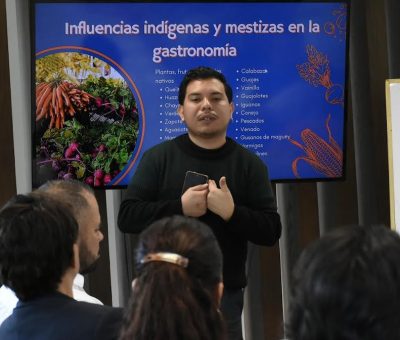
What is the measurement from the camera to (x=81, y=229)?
214 centimetres

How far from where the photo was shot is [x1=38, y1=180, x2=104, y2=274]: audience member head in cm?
208

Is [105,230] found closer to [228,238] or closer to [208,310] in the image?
[228,238]

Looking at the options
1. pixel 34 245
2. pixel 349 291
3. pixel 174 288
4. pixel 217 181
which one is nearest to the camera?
pixel 349 291

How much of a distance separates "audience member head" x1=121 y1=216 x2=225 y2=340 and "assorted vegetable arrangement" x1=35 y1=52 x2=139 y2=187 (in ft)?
7.00

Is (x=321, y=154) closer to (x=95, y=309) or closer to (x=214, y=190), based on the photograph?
(x=214, y=190)

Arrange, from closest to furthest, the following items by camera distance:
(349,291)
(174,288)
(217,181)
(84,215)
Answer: (349,291) → (174,288) → (84,215) → (217,181)

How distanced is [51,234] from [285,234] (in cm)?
247

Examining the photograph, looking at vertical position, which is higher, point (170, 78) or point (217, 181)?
point (170, 78)

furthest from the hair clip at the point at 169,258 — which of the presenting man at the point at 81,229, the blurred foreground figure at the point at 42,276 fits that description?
the presenting man at the point at 81,229

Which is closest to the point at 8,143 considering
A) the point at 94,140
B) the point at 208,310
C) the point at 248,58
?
the point at 94,140

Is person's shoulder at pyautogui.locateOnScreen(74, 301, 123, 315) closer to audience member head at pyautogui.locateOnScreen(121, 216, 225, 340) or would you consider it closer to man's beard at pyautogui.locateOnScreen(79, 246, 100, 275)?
audience member head at pyautogui.locateOnScreen(121, 216, 225, 340)

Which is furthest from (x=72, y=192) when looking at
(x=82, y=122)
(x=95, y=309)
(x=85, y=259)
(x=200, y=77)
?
(x=82, y=122)

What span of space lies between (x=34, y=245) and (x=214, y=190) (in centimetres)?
113

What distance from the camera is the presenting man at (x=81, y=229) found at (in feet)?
6.83
